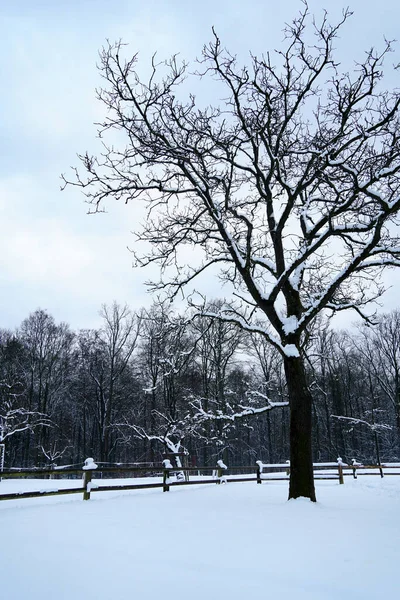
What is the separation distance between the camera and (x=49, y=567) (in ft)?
12.4

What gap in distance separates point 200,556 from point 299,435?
5.43 meters

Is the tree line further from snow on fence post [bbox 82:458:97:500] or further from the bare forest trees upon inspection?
snow on fence post [bbox 82:458:97:500]

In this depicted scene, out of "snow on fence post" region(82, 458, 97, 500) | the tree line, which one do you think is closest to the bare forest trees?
the tree line

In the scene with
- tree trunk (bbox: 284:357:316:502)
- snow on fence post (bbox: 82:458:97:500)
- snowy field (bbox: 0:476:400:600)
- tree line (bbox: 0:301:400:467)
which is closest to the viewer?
snowy field (bbox: 0:476:400:600)

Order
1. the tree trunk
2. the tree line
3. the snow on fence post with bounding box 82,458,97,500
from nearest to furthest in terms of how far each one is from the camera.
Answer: the tree trunk → the snow on fence post with bounding box 82,458,97,500 → the tree line

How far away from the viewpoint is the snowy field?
10.5ft

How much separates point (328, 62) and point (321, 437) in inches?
1482

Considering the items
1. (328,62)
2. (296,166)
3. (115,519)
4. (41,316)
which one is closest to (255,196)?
(296,166)

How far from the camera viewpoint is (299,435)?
9.08 metres

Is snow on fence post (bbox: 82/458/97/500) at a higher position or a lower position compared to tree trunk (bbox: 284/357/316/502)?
lower

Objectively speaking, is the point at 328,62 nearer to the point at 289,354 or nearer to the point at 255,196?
the point at 255,196

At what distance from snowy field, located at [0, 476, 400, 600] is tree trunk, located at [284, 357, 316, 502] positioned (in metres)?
1.77

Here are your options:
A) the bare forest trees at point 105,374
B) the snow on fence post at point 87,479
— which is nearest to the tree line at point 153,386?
the bare forest trees at point 105,374

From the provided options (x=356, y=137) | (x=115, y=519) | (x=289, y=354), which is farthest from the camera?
(x=356, y=137)
